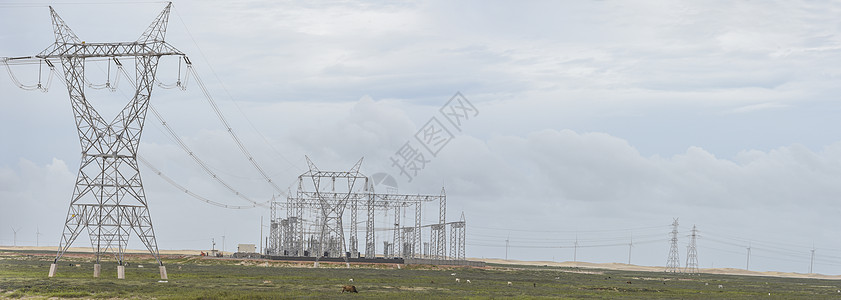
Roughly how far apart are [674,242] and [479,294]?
88.0 m

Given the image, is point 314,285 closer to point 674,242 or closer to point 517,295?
point 517,295

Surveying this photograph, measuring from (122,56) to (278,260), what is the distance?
58.1m

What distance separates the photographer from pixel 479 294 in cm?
5009

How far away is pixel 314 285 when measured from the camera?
2126 inches

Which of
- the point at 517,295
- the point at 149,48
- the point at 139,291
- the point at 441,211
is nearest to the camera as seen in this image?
the point at 139,291

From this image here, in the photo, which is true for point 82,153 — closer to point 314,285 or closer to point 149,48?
point 149,48

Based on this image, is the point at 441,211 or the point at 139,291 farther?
the point at 441,211

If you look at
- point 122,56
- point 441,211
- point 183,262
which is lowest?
point 183,262

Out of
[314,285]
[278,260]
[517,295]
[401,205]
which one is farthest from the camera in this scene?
[401,205]

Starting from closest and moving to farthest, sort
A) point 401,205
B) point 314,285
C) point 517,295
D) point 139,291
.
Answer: point 139,291 → point 517,295 → point 314,285 → point 401,205

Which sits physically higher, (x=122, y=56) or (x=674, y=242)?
(x=122, y=56)

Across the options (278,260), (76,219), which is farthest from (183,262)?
(76,219)

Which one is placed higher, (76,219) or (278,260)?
(76,219)

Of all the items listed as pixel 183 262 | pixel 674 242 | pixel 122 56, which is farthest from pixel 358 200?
pixel 122 56
